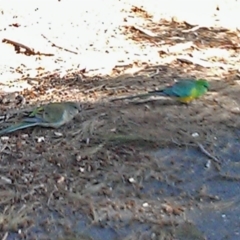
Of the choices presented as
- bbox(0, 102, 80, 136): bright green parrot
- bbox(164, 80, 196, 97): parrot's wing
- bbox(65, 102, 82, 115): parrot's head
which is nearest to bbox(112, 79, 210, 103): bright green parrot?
bbox(164, 80, 196, 97): parrot's wing

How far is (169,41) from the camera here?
17.8 ft

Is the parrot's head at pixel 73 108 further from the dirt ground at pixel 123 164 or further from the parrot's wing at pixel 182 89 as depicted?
the parrot's wing at pixel 182 89

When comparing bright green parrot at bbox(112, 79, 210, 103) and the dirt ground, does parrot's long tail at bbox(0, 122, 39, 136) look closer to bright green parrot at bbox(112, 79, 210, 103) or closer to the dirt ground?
the dirt ground

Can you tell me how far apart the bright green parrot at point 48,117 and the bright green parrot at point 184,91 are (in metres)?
0.46

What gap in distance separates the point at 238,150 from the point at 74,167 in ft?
2.97

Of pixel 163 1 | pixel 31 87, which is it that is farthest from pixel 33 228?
pixel 163 1

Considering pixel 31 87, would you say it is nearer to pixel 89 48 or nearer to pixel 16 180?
pixel 89 48

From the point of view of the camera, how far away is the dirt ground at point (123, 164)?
276 cm

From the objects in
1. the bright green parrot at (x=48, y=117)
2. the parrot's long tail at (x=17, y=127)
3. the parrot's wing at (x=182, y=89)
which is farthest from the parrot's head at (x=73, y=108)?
the parrot's wing at (x=182, y=89)

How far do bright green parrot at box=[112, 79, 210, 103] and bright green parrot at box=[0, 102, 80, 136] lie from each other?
46 centimetres

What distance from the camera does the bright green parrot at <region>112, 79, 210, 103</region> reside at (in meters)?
3.90

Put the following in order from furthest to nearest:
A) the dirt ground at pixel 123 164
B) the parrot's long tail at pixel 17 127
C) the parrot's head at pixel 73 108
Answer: the parrot's head at pixel 73 108, the parrot's long tail at pixel 17 127, the dirt ground at pixel 123 164

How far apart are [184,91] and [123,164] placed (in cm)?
85

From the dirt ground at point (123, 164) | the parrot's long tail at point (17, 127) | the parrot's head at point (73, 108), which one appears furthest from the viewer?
the parrot's head at point (73, 108)
